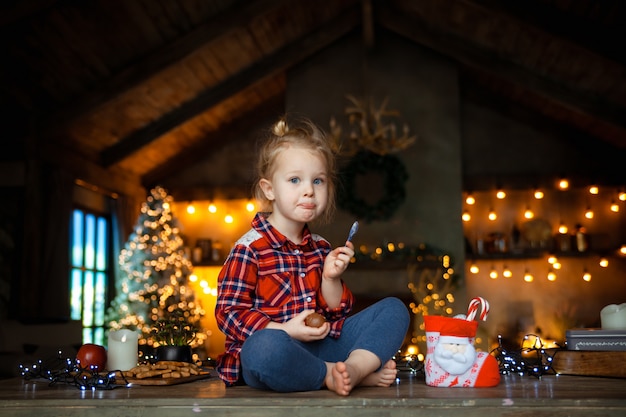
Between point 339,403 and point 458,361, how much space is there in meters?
0.44

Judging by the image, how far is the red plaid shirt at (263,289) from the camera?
1756 millimetres

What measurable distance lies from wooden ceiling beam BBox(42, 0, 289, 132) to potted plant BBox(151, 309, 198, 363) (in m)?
3.58

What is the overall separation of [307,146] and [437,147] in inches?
197

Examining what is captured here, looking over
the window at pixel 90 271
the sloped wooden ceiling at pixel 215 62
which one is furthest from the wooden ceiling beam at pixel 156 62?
the window at pixel 90 271

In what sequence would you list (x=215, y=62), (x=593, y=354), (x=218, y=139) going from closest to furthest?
(x=593, y=354)
(x=215, y=62)
(x=218, y=139)

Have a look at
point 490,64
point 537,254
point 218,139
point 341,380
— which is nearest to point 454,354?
point 341,380

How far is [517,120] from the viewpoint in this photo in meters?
7.04

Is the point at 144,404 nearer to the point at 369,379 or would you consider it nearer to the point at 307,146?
the point at 369,379

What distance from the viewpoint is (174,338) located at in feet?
7.45

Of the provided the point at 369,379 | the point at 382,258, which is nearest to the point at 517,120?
the point at 382,258

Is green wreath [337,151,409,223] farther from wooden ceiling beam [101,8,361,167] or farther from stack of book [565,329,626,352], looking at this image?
stack of book [565,329,626,352]

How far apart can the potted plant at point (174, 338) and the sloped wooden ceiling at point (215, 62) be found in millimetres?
2930

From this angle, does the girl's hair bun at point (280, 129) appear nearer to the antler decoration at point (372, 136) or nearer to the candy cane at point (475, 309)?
the candy cane at point (475, 309)

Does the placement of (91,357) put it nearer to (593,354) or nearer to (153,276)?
(593,354)
